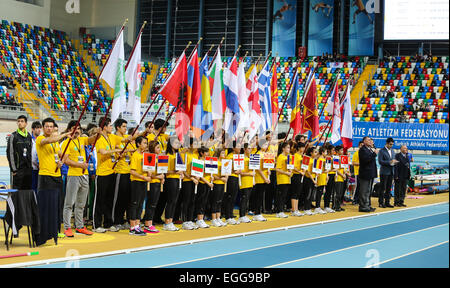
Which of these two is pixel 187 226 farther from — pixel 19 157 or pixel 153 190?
pixel 19 157

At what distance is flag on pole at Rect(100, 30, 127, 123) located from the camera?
941cm

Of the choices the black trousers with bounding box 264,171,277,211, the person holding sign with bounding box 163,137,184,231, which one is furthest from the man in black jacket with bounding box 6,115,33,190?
the black trousers with bounding box 264,171,277,211

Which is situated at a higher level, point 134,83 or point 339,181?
point 134,83

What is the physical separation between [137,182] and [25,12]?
27883 millimetres

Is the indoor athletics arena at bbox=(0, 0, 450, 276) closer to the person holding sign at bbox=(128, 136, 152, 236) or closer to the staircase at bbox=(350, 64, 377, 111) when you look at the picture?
the person holding sign at bbox=(128, 136, 152, 236)

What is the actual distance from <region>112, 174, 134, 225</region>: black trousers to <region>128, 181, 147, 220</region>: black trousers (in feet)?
1.12

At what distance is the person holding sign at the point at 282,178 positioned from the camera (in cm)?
1226

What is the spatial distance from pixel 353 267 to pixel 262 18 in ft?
105

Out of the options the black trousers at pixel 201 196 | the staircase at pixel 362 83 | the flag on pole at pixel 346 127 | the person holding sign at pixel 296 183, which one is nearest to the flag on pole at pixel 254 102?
the person holding sign at pixel 296 183

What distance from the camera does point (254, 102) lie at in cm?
1338

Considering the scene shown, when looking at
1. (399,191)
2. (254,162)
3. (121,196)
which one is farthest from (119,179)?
(399,191)

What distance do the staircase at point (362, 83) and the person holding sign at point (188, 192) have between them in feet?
80.1
